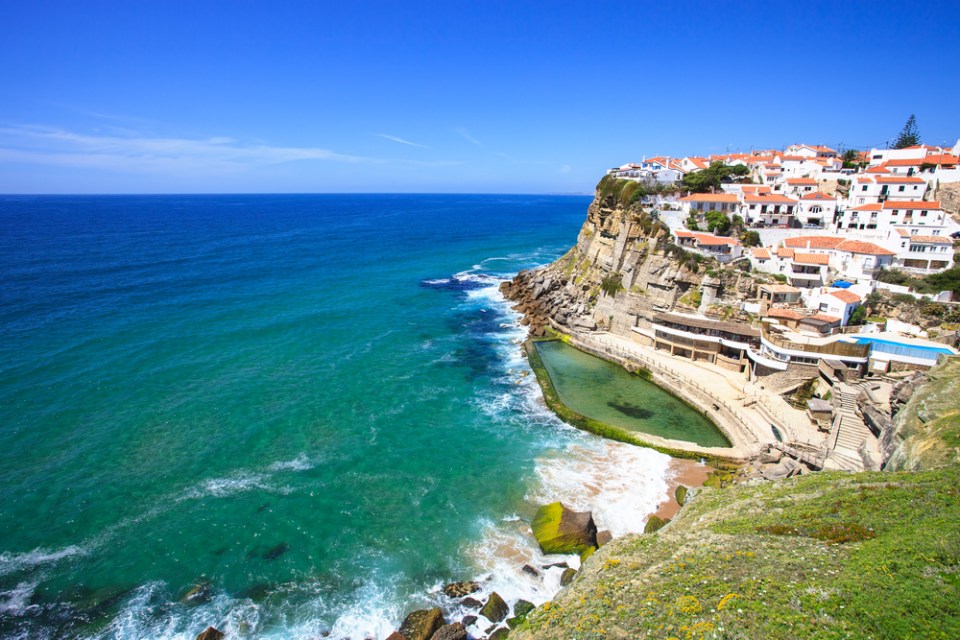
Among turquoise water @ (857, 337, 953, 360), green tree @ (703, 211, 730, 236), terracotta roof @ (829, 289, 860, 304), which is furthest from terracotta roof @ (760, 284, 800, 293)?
green tree @ (703, 211, 730, 236)

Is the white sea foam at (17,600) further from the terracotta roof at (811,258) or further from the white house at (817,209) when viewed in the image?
the white house at (817,209)

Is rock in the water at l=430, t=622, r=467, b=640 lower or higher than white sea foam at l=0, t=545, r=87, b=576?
lower

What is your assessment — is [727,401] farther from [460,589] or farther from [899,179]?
[899,179]

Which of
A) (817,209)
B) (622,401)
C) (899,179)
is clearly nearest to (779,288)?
(622,401)

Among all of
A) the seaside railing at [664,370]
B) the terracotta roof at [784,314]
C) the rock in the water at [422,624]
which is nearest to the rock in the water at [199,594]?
the rock in the water at [422,624]

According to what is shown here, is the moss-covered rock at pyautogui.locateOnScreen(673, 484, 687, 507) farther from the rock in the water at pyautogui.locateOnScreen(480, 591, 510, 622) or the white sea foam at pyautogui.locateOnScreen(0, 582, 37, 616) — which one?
the white sea foam at pyautogui.locateOnScreen(0, 582, 37, 616)
